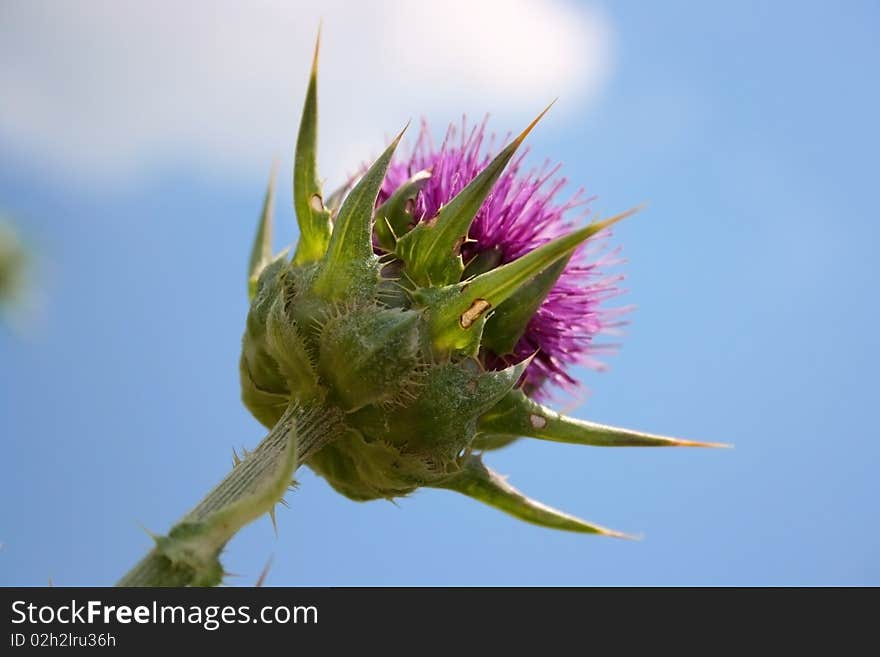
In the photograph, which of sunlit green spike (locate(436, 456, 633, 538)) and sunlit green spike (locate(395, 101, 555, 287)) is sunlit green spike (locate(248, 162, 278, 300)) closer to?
sunlit green spike (locate(395, 101, 555, 287))

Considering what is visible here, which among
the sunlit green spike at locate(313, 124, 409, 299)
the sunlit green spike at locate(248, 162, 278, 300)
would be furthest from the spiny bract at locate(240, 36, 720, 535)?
the sunlit green spike at locate(248, 162, 278, 300)

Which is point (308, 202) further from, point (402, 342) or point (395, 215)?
point (402, 342)

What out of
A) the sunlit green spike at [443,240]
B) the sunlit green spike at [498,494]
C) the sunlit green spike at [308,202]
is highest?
the sunlit green spike at [308,202]

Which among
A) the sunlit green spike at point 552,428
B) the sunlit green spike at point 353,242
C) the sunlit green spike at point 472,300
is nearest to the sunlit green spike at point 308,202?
the sunlit green spike at point 353,242

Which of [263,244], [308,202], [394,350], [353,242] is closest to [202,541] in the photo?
[394,350]

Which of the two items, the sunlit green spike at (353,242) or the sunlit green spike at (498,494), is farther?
the sunlit green spike at (498,494)

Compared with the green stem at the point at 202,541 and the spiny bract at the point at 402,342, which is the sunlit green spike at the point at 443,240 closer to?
the spiny bract at the point at 402,342
